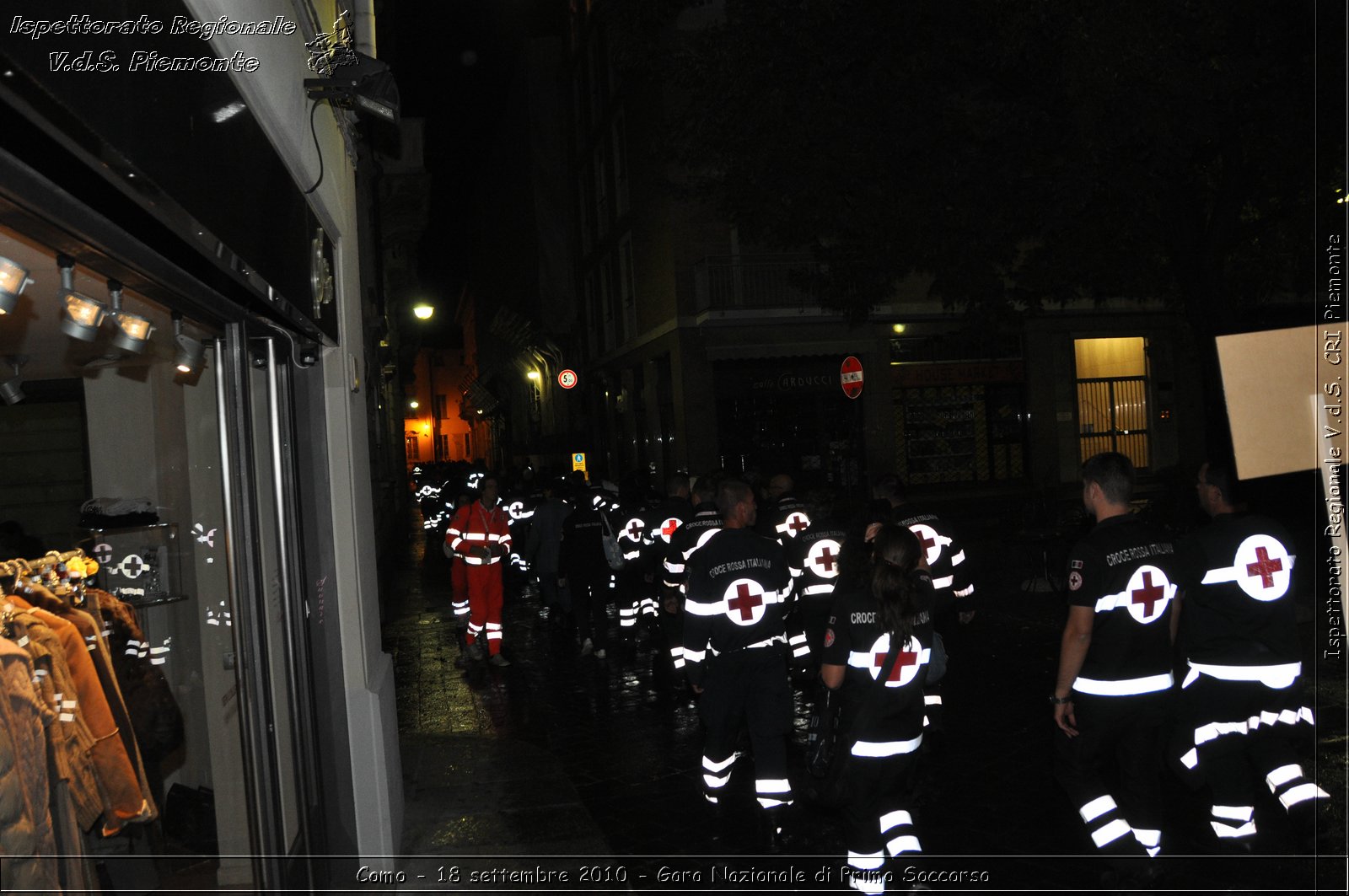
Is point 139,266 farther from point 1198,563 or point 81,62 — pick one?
point 1198,563

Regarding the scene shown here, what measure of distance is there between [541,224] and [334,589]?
117ft

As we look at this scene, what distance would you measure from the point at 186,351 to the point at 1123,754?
15.2 ft

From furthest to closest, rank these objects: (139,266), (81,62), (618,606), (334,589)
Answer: (618,606), (334,589), (139,266), (81,62)

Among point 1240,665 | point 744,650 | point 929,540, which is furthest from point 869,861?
point 929,540

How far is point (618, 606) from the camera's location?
1240 cm

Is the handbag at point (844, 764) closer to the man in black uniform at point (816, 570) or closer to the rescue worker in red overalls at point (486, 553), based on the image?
the man in black uniform at point (816, 570)

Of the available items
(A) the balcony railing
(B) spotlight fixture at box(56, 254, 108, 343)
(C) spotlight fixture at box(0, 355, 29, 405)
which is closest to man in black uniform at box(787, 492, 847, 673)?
(C) spotlight fixture at box(0, 355, 29, 405)

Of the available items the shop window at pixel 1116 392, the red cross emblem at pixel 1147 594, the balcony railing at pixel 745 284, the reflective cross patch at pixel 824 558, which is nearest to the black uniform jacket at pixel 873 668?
the red cross emblem at pixel 1147 594

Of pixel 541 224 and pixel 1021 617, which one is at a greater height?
pixel 541 224

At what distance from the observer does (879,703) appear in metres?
4.95

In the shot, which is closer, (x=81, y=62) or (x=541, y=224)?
(x=81, y=62)

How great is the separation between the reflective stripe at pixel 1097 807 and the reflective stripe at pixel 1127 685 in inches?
20.1

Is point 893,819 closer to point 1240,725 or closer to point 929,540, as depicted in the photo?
point 1240,725

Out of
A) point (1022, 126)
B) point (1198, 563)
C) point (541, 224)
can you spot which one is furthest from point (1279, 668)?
point (541, 224)
